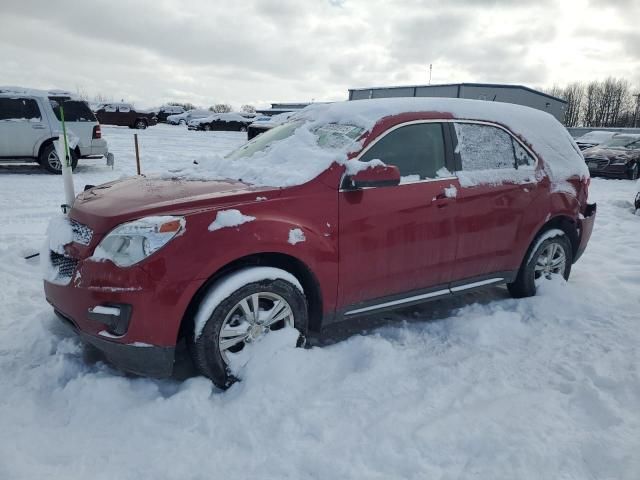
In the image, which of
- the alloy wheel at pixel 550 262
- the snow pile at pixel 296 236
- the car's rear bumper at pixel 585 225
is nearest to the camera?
the snow pile at pixel 296 236

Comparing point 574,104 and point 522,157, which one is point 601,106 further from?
point 522,157

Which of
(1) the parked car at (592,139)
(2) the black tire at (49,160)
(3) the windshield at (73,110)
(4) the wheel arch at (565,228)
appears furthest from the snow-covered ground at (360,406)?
(1) the parked car at (592,139)

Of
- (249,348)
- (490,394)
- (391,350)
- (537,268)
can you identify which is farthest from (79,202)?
(537,268)

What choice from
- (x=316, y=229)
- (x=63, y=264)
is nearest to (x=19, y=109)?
(x=63, y=264)

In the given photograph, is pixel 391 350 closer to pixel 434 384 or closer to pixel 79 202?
pixel 434 384

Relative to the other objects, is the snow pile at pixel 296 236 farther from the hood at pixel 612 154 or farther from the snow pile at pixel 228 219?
the hood at pixel 612 154

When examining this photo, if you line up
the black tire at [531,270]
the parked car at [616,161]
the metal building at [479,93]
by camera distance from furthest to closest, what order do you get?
the metal building at [479,93] < the parked car at [616,161] < the black tire at [531,270]

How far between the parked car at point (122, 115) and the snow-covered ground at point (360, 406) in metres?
27.2

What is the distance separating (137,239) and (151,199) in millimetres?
383

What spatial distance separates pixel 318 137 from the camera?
369 cm

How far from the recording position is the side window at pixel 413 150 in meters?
3.49

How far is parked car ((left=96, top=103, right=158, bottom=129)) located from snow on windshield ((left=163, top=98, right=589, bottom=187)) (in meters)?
27.3

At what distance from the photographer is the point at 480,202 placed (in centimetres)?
386

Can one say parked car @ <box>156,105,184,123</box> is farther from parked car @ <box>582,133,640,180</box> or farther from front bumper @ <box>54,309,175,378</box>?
front bumper @ <box>54,309,175,378</box>
